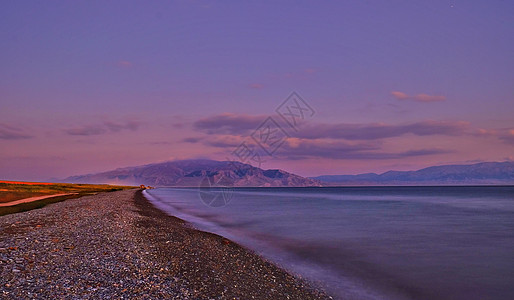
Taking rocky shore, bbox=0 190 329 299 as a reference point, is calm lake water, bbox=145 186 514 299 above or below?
below

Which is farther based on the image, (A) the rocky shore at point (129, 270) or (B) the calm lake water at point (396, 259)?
(B) the calm lake water at point (396, 259)

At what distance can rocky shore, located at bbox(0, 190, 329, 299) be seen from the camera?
1132cm

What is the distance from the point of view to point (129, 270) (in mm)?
13688

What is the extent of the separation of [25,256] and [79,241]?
14.2 feet

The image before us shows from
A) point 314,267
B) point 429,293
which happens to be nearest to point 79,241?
point 314,267

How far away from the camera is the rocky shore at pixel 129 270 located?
1132 cm

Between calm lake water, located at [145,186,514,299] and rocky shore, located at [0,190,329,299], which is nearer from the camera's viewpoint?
rocky shore, located at [0,190,329,299]

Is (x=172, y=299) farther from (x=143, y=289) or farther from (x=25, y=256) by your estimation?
(x=25, y=256)

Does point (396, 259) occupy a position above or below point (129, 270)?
below

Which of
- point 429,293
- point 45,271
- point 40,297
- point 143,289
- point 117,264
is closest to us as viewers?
point 40,297

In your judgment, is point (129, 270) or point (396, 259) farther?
point (396, 259)

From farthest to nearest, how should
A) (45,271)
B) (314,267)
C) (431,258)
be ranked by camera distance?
(431,258) → (314,267) → (45,271)

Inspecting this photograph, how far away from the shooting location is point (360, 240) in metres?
31.3

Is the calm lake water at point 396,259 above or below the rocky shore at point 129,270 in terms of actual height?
below
